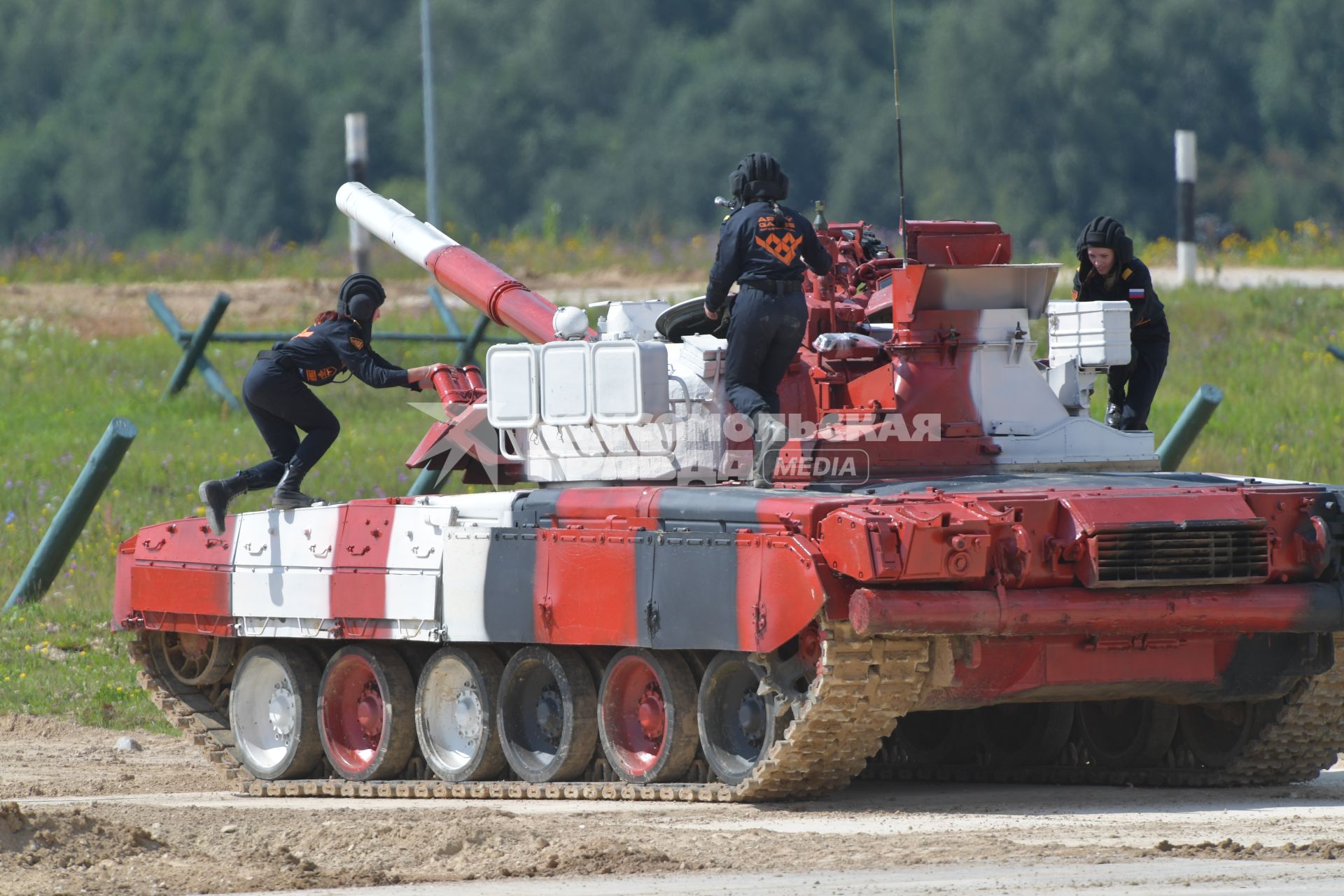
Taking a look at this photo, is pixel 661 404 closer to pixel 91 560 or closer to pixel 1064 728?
pixel 1064 728

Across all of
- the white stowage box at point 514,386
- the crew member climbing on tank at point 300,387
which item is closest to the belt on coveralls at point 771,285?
the white stowage box at point 514,386

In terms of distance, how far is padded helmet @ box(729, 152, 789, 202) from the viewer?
1324cm

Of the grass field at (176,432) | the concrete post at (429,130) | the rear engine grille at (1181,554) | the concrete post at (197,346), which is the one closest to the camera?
the rear engine grille at (1181,554)

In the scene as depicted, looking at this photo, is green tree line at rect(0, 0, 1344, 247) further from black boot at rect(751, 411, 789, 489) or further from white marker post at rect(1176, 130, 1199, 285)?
black boot at rect(751, 411, 789, 489)

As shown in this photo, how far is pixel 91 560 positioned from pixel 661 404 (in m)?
8.40

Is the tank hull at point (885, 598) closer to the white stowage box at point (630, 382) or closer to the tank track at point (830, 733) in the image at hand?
the tank track at point (830, 733)

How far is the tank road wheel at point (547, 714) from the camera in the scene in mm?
13445

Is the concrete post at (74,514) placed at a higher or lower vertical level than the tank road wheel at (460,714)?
higher

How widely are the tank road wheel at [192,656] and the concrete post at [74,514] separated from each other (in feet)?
6.10

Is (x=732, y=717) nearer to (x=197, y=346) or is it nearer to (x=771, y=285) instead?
(x=771, y=285)

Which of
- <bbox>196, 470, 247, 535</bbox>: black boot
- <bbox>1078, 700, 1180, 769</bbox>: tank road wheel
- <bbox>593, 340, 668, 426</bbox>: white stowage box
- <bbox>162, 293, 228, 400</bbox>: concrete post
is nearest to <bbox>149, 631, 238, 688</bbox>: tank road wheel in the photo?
<bbox>196, 470, 247, 535</bbox>: black boot

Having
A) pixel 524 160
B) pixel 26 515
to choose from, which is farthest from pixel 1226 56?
pixel 26 515

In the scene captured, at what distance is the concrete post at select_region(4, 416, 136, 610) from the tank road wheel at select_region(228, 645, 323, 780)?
8.80ft

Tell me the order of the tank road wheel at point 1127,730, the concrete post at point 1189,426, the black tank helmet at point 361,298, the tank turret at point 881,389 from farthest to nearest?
the concrete post at point 1189,426 < the black tank helmet at point 361,298 < the tank road wheel at point 1127,730 < the tank turret at point 881,389
